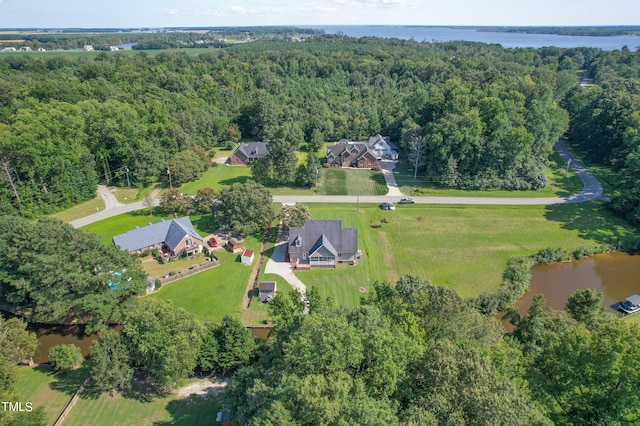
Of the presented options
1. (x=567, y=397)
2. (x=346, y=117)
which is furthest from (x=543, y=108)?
(x=567, y=397)

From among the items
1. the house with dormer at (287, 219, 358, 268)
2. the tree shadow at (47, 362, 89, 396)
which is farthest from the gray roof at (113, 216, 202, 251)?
the tree shadow at (47, 362, 89, 396)

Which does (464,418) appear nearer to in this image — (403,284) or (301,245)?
(403,284)

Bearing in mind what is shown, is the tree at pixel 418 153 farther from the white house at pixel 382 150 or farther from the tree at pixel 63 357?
the tree at pixel 63 357

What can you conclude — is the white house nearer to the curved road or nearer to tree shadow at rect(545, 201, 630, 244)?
the curved road

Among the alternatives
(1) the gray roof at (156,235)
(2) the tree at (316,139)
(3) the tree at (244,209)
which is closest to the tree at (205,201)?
(3) the tree at (244,209)

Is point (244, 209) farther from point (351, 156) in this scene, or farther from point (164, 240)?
point (351, 156)
